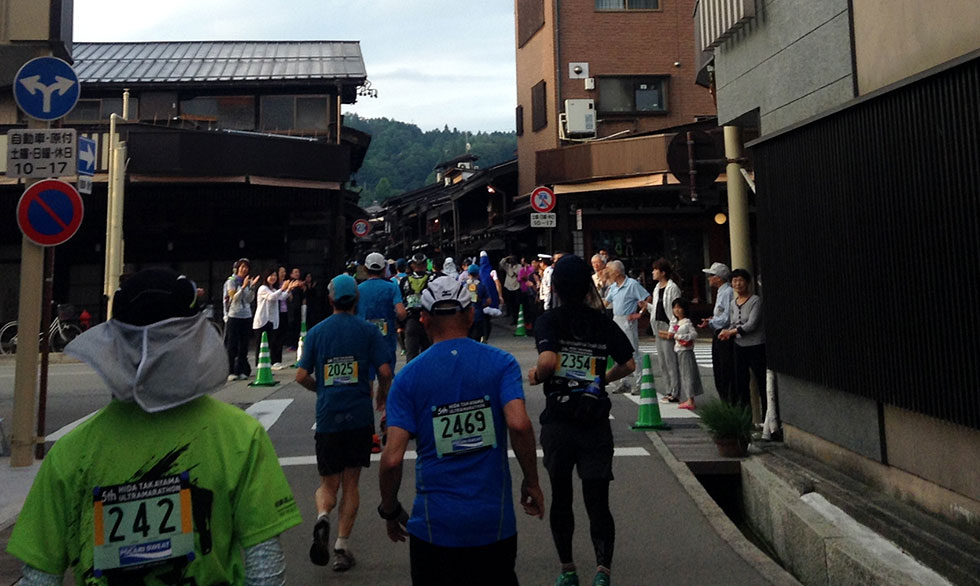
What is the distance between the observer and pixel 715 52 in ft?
33.0

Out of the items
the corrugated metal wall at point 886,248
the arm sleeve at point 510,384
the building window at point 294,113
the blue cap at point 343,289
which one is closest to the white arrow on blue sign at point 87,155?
the blue cap at point 343,289

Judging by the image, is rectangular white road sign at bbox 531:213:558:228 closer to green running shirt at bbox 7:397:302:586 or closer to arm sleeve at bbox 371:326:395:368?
arm sleeve at bbox 371:326:395:368

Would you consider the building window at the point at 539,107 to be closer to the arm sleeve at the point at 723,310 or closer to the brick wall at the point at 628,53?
the brick wall at the point at 628,53

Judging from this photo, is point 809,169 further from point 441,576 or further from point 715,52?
point 441,576

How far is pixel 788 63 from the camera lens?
777 centimetres

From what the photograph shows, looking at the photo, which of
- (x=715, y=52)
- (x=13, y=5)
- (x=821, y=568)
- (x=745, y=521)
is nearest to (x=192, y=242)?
(x=13, y=5)

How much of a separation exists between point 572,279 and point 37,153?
5.95 meters

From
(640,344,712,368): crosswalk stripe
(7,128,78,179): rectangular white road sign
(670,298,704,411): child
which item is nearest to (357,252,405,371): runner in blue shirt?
(7,128,78,179): rectangular white road sign

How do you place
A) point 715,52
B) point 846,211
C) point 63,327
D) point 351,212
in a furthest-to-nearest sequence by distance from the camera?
point 351,212, point 63,327, point 715,52, point 846,211

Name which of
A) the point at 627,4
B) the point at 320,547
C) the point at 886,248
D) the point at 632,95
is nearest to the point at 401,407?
the point at 320,547

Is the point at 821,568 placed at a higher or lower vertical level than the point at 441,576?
lower

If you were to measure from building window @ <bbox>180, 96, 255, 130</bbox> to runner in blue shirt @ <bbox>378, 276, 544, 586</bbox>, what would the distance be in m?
23.4

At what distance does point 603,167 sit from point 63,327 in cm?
1491

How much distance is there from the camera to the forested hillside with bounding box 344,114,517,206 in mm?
78375
